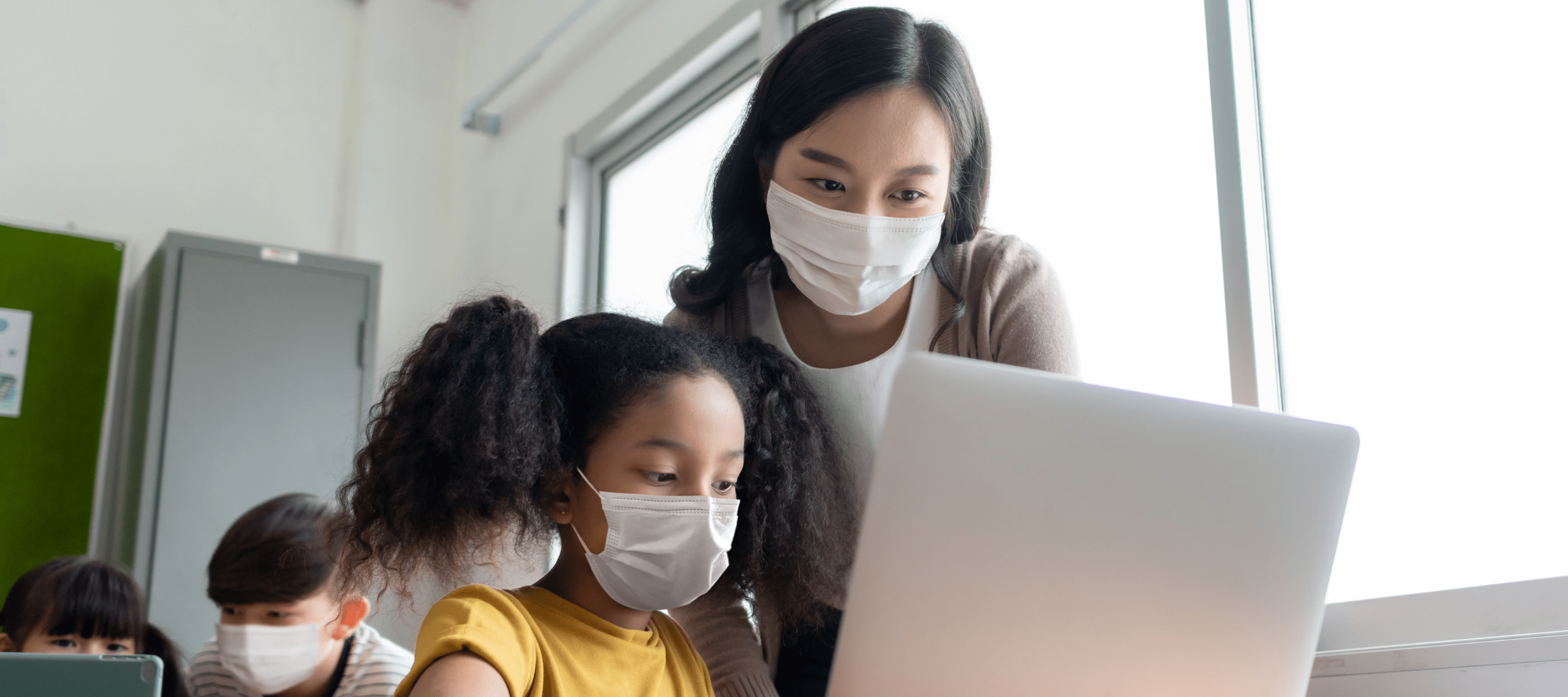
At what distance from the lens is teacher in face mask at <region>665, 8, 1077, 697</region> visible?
1075 millimetres

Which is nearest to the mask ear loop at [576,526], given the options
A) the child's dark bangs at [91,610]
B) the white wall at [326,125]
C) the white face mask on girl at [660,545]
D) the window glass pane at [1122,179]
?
the white face mask on girl at [660,545]

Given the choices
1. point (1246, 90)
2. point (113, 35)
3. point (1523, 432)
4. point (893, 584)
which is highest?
point (113, 35)

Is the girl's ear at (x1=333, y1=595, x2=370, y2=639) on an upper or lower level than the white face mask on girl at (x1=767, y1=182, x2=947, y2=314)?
lower

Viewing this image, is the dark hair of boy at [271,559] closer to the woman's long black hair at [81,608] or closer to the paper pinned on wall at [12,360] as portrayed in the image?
the woman's long black hair at [81,608]

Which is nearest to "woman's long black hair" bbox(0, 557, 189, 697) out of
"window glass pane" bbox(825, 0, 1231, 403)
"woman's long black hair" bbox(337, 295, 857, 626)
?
"woman's long black hair" bbox(337, 295, 857, 626)

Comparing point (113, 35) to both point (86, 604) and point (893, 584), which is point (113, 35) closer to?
point (86, 604)

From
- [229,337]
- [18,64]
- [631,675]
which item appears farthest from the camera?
[18,64]

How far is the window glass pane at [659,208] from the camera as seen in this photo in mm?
2555

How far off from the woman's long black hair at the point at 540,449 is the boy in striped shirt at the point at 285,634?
626 mm

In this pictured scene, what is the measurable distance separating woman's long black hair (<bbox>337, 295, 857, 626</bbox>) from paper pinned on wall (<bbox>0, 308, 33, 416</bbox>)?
200cm

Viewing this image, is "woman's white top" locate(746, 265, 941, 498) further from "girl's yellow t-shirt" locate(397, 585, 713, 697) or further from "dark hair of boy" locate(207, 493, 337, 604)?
"dark hair of boy" locate(207, 493, 337, 604)

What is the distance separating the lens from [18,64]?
9.55 ft

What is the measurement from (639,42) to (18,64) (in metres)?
1.63

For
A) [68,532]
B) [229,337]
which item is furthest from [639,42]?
[68,532]
